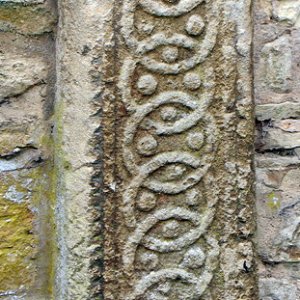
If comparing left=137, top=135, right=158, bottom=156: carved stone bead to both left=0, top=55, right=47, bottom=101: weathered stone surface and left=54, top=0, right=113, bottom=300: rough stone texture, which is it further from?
left=0, top=55, right=47, bottom=101: weathered stone surface

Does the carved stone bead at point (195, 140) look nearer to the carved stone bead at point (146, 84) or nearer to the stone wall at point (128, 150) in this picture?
the stone wall at point (128, 150)

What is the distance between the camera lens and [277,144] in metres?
1.34

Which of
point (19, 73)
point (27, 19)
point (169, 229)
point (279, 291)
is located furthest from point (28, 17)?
point (279, 291)

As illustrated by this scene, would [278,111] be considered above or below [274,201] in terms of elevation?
above

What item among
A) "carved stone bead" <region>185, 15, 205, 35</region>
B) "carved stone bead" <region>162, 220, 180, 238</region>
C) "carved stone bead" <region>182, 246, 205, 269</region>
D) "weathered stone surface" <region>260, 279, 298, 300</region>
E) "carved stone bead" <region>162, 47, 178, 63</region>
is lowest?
"weathered stone surface" <region>260, 279, 298, 300</region>

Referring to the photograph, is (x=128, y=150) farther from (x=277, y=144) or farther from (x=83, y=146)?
(x=277, y=144)

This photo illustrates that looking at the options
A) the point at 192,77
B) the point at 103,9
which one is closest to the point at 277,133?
the point at 192,77

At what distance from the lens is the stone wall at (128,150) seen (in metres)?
1.16

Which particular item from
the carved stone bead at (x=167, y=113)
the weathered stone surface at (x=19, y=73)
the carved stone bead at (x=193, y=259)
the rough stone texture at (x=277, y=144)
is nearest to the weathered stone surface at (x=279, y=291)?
the rough stone texture at (x=277, y=144)

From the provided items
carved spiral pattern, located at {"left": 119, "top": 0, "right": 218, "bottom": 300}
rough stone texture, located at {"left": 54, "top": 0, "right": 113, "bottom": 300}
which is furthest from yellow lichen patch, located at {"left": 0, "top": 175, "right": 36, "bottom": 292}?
carved spiral pattern, located at {"left": 119, "top": 0, "right": 218, "bottom": 300}

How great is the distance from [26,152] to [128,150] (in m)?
0.24

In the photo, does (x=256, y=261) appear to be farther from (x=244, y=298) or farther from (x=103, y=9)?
(x=103, y=9)

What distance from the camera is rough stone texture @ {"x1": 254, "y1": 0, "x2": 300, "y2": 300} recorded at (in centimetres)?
133

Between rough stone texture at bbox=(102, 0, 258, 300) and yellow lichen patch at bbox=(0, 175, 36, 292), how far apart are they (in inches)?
8.0
